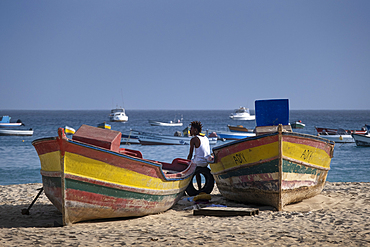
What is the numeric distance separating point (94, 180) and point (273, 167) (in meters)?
3.48

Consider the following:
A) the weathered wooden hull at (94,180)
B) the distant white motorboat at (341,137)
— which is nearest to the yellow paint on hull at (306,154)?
the weathered wooden hull at (94,180)

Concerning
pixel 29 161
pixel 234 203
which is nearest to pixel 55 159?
pixel 234 203

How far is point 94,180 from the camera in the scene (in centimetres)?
646

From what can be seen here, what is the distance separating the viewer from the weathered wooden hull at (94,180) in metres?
6.30

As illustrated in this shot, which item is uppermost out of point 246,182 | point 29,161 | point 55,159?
point 55,159

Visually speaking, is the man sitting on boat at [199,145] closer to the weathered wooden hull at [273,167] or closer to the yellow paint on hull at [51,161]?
the weathered wooden hull at [273,167]

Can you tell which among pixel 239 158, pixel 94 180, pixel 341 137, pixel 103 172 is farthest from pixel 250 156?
pixel 341 137

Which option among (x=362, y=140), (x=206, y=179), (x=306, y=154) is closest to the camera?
(x=306, y=154)

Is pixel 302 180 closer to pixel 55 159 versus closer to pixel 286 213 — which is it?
pixel 286 213

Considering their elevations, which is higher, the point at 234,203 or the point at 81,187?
the point at 81,187

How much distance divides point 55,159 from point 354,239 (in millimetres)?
4880

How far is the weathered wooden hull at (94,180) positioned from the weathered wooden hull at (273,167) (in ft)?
5.99

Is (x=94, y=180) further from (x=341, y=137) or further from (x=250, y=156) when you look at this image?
(x=341, y=137)

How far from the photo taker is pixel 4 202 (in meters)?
9.52
